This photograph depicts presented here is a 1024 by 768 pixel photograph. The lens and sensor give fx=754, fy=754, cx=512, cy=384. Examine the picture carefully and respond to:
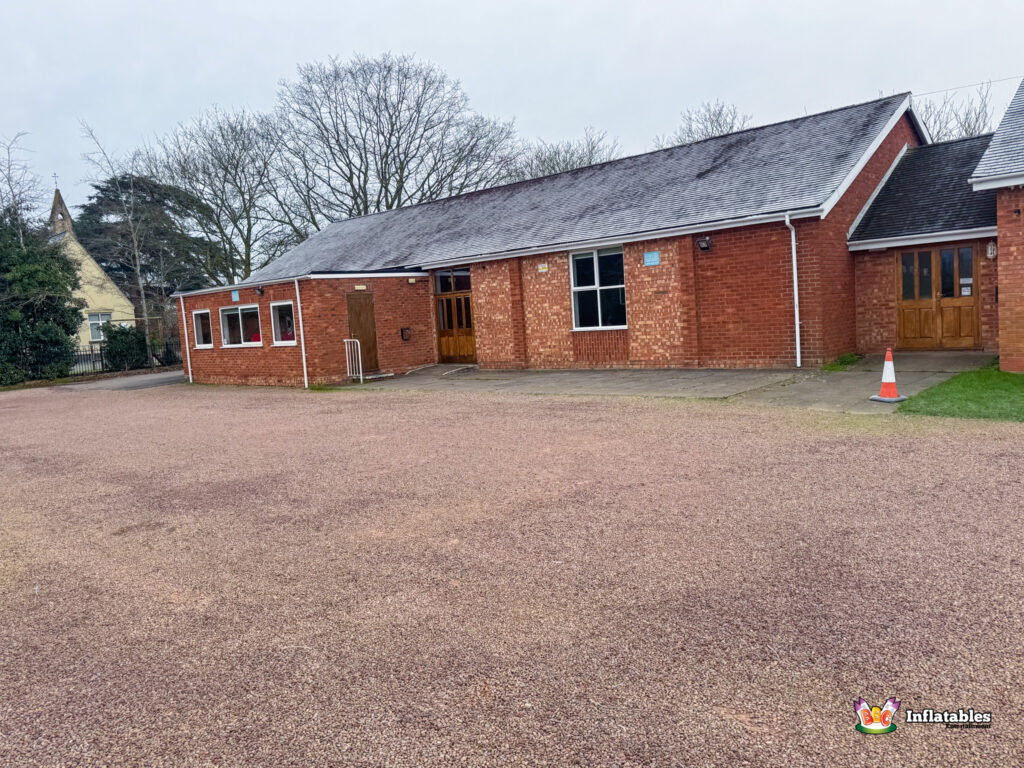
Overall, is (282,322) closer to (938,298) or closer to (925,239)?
(925,239)

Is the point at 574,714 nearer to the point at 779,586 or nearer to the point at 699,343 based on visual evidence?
the point at 779,586

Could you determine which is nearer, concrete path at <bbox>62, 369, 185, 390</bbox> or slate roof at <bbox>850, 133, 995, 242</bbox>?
slate roof at <bbox>850, 133, 995, 242</bbox>

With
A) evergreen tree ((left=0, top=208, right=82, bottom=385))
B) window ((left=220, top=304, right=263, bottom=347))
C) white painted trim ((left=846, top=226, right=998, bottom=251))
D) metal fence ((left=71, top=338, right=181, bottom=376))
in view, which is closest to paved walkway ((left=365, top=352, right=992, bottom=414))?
white painted trim ((left=846, top=226, right=998, bottom=251))

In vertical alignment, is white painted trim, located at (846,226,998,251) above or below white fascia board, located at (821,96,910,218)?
below

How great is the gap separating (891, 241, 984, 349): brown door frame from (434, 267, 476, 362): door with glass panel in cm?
1020

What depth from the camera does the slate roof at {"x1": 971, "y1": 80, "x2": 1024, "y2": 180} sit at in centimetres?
1128

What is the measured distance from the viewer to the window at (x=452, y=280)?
20.6 metres

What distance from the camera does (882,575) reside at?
13.5 ft

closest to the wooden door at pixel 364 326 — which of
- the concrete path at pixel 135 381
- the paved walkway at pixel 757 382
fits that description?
the paved walkway at pixel 757 382

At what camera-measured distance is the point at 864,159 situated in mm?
15508

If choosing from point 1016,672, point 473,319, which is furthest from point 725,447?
point 473,319

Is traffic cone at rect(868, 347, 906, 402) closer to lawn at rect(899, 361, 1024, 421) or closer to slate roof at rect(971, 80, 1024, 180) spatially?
lawn at rect(899, 361, 1024, 421)

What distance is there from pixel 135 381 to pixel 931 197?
2425cm

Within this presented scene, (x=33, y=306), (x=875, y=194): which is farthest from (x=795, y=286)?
(x=33, y=306)
